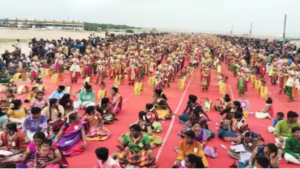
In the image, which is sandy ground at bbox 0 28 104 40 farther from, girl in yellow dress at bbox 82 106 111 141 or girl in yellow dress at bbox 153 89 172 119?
girl in yellow dress at bbox 82 106 111 141

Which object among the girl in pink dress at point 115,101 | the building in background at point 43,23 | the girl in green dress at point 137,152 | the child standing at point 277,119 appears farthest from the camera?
the building in background at point 43,23

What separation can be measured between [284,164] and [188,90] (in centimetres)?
758

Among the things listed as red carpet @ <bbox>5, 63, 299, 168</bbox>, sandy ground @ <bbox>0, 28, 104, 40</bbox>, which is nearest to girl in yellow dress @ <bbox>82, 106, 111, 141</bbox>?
red carpet @ <bbox>5, 63, 299, 168</bbox>

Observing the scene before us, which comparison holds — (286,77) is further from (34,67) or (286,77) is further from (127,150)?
(34,67)

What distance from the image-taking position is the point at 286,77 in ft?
41.5

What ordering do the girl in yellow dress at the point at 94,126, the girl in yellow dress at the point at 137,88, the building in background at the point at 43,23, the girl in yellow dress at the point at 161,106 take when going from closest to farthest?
the girl in yellow dress at the point at 94,126 < the girl in yellow dress at the point at 161,106 < the girl in yellow dress at the point at 137,88 < the building in background at the point at 43,23

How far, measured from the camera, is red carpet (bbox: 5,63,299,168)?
5.90m

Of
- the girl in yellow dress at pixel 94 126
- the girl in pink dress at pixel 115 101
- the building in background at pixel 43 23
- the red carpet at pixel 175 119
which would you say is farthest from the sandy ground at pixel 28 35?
the girl in yellow dress at pixel 94 126

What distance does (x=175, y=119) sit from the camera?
28.6 ft

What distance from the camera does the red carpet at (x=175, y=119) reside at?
590 cm

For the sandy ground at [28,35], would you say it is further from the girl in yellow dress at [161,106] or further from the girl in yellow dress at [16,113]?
the girl in yellow dress at [16,113]

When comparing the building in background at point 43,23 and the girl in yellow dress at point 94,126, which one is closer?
the girl in yellow dress at point 94,126

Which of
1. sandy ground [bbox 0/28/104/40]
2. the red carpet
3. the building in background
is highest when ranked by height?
the building in background

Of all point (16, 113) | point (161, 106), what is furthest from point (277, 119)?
point (16, 113)
